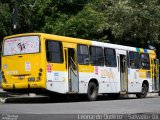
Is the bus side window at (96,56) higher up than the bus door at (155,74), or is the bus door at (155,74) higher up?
the bus side window at (96,56)

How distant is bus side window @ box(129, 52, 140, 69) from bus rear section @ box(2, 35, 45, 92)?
8.17 meters

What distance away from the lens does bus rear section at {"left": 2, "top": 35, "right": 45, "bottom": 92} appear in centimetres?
2033

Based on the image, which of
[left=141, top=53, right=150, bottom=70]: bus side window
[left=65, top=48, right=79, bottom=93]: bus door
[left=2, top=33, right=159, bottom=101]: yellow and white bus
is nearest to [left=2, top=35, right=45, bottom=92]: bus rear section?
[left=2, top=33, right=159, bottom=101]: yellow and white bus

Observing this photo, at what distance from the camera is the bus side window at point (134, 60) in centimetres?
2724

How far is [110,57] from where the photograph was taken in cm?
2520

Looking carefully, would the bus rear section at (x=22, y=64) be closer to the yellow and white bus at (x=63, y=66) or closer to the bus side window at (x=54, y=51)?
the yellow and white bus at (x=63, y=66)

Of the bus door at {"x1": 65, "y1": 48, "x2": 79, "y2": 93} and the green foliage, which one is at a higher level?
the green foliage

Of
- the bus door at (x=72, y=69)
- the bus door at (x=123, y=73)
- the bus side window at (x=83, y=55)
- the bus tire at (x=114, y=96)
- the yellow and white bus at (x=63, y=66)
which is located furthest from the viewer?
the bus tire at (x=114, y=96)

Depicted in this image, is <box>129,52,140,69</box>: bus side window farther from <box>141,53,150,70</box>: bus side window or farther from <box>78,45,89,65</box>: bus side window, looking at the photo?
<box>78,45,89,65</box>: bus side window

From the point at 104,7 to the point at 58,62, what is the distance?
1659cm

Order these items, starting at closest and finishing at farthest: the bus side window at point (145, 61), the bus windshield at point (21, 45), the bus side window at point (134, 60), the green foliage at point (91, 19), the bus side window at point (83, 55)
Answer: the bus windshield at point (21, 45) < the bus side window at point (83, 55) < the bus side window at point (134, 60) < the bus side window at point (145, 61) < the green foliage at point (91, 19)

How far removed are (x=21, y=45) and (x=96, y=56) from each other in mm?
4517

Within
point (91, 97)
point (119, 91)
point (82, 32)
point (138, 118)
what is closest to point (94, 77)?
point (91, 97)

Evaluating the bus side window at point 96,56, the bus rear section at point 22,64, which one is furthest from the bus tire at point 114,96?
the bus rear section at point 22,64
